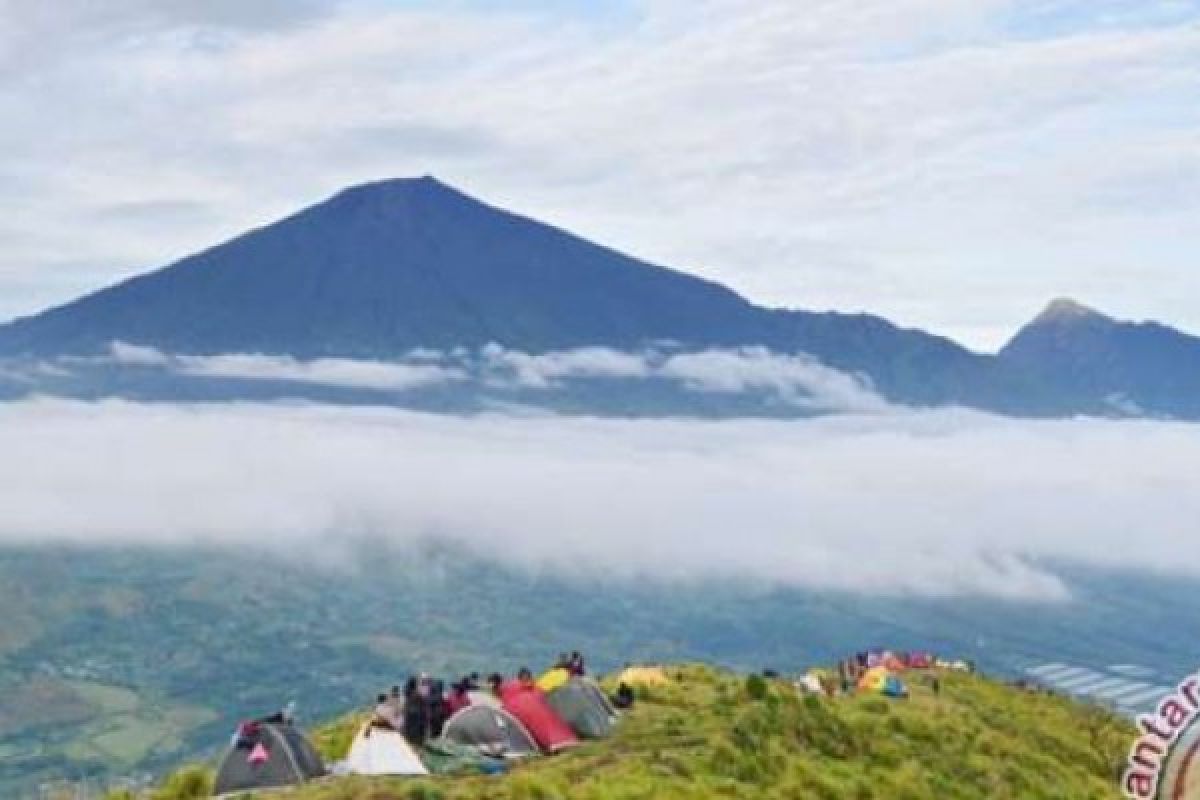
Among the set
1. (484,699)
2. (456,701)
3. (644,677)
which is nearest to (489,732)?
(484,699)

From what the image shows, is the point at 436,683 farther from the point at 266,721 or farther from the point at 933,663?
the point at 933,663

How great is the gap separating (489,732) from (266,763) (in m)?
6.31

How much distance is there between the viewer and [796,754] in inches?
1789

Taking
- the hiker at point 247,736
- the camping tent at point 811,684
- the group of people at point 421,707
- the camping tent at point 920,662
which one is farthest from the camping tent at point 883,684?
the hiker at point 247,736

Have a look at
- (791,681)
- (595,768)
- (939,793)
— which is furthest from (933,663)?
(595,768)

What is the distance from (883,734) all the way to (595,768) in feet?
37.9

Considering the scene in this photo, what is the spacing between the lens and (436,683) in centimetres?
4803

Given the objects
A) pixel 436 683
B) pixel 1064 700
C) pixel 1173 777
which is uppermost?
pixel 1173 777

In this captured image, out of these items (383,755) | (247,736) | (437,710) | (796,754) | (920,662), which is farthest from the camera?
(920,662)

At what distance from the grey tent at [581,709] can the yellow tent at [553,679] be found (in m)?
0.35

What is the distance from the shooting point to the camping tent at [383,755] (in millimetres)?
42938

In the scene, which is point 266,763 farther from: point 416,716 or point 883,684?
point 883,684

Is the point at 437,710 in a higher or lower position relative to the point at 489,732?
higher

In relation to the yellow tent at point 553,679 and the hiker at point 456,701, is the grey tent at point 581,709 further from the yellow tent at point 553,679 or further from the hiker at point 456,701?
the hiker at point 456,701
